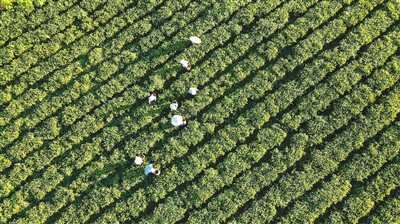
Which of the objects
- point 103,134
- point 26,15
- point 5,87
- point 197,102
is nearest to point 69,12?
point 26,15

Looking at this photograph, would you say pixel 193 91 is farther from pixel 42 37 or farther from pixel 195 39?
pixel 42 37

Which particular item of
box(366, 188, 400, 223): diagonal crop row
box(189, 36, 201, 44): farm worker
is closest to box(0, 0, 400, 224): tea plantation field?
box(366, 188, 400, 223): diagonal crop row

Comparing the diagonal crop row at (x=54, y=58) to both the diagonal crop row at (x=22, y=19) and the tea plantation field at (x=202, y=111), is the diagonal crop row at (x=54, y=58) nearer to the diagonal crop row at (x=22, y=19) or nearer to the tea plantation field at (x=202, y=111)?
the tea plantation field at (x=202, y=111)

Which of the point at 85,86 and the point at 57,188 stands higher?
the point at 85,86

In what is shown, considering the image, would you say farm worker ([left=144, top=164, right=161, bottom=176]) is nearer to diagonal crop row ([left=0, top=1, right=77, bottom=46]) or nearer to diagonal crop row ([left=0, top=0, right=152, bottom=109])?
diagonal crop row ([left=0, top=0, right=152, bottom=109])

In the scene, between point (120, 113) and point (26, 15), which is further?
point (26, 15)

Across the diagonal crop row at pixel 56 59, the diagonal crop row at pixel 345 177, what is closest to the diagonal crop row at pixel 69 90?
the diagonal crop row at pixel 56 59

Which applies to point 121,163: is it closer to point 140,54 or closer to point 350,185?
point 140,54

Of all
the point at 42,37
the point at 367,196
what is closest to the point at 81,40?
the point at 42,37

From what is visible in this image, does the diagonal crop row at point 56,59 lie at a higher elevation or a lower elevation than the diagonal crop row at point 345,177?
higher
